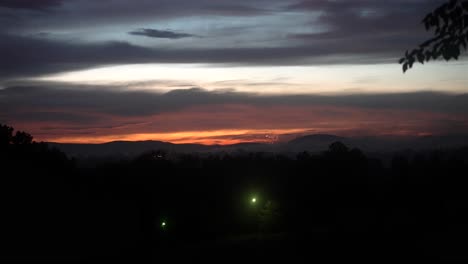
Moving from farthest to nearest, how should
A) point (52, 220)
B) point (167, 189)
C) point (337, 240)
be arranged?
point (167, 189)
point (52, 220)
point (337, 240)

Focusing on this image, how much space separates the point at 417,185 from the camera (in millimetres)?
50500

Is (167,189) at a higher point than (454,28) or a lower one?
lower

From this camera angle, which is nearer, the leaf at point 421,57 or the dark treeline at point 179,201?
the leaf at point 421,57

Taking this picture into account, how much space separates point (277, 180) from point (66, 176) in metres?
21.0

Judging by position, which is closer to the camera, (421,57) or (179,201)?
(421,57)

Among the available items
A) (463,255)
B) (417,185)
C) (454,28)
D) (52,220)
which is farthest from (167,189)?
(454,28)

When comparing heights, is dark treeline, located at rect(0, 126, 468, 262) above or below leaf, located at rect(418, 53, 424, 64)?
below

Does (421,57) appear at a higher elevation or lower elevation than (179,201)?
higher

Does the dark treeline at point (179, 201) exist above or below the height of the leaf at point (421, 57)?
below

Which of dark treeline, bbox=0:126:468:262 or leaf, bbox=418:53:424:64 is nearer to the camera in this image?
leaf, bbox=418:53:424:64

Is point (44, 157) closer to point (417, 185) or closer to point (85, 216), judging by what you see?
point (85, 216)

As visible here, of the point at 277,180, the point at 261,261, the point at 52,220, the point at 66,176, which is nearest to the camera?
the point at 261,261

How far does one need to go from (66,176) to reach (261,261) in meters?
35.2

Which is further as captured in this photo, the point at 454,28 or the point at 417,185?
the point at 417,185
